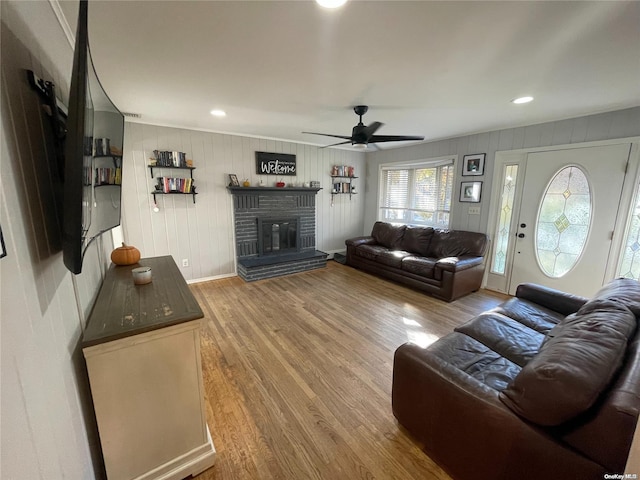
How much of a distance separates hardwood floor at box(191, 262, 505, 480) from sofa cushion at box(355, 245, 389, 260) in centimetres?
73

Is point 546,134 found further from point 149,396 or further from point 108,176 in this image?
point 149,396

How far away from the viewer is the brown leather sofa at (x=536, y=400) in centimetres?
90

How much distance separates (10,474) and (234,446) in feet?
4.10

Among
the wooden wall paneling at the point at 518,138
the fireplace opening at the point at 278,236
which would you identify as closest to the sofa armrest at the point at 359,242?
the fireplace opening at the point at 278,236

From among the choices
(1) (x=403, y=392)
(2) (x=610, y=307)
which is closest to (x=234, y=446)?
(1) (x=403, y=392)

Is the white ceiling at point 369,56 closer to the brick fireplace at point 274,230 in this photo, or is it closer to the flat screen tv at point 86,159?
the flat screen tv at point 86,159

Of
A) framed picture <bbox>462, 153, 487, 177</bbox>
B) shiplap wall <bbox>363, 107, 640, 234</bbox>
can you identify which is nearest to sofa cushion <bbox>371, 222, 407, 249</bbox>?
shiplap wall <bbox>363, 107, 640, 234</bbox>

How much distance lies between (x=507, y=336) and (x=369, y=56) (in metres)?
2.19

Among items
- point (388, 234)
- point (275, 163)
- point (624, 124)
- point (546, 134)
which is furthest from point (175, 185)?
point (624, 124)

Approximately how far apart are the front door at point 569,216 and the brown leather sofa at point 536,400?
1.71 meters

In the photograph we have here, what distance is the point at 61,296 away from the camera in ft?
3.25

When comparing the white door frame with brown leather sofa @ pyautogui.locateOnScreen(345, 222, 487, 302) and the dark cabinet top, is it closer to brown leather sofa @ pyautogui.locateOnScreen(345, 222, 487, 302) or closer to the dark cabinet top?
brown leather sofa @ pyautogui.locateOnScreen(345, 222, 487, 302)

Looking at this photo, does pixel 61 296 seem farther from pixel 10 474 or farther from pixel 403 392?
pixel 403 392

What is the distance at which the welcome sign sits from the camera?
173 inches
